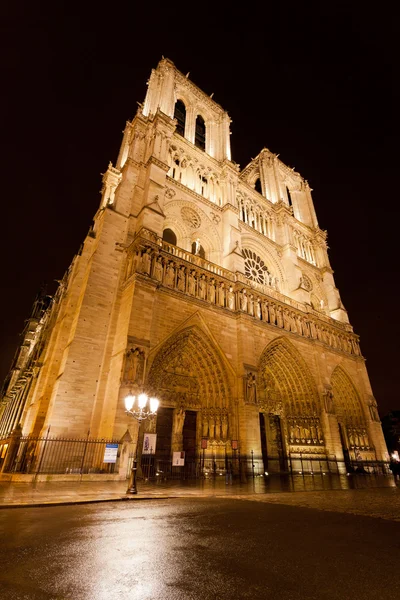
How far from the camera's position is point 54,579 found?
2.31 meters

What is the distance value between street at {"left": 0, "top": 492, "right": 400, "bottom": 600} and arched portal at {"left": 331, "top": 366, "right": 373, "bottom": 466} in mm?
16248

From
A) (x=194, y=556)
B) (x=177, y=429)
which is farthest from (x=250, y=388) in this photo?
(x=194, y=556)

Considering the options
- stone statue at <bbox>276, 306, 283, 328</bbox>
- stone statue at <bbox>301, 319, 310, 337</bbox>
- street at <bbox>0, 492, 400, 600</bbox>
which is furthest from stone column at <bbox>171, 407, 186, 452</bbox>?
stone statue at <bbox>301, 319, 310, 337</bbox>

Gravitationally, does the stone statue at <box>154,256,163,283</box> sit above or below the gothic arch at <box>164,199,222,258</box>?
below

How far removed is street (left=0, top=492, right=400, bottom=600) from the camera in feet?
7.14

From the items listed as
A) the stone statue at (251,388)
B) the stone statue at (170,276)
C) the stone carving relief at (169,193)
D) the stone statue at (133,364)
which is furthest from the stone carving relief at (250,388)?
the stone carving relief at (169,193)

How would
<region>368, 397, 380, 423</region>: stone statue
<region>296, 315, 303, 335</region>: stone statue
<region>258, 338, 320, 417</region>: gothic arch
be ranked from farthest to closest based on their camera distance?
<region>368, 397, 380, 423</region>: stone statue
<region>296, 315, 303, 335</region>: stone statue
<region>258, 338, 320, 417</region>: gothic arch

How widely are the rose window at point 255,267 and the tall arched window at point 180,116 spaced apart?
1017cm

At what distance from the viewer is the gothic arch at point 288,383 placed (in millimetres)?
16688

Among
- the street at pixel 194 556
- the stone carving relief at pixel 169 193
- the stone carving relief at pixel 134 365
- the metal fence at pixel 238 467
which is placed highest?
the stone carving relief at pixel 169 193

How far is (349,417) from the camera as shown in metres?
19.7

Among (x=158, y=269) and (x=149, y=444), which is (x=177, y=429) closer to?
(x=149, y=444)

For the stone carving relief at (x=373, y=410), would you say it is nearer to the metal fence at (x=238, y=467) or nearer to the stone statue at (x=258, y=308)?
the metal fence at (x=238, y=467)

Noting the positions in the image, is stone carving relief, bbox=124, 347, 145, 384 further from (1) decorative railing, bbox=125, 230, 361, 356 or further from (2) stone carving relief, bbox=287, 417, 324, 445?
(2) stone carving relief, bbox=287, 417, 324, 445
